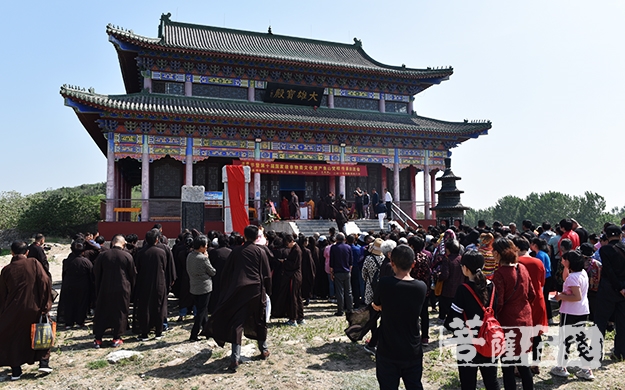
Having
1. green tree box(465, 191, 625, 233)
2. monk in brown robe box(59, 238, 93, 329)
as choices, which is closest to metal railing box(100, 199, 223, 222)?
monk in brown robe box(59, 238, 93, 329)

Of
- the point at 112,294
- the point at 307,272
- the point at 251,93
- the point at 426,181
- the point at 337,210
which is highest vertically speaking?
the point at 251,93

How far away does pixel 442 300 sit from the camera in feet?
22.0

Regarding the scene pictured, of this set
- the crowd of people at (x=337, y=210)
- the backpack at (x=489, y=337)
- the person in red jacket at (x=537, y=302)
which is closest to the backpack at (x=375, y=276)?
the person in red jacket at (x=537, y=302)

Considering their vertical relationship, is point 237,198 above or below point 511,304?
above

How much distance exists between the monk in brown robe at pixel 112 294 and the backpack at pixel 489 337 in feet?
16.3

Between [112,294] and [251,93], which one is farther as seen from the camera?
[251,93]

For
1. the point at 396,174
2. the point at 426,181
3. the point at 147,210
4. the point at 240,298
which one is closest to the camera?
the point at 240,298

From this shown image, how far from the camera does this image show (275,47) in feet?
77.4

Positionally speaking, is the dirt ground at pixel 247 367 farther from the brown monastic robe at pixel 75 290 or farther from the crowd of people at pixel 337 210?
the crowd of people at pixel 337 210

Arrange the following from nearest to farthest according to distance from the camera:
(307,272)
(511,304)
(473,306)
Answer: (473,306)
(511,304)
(307,272)

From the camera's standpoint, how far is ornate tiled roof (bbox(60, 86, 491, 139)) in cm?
1622

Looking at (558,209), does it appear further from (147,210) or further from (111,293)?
(111,293)

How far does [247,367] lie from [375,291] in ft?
7.06

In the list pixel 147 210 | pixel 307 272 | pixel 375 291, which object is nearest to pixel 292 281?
pixel 307 272
